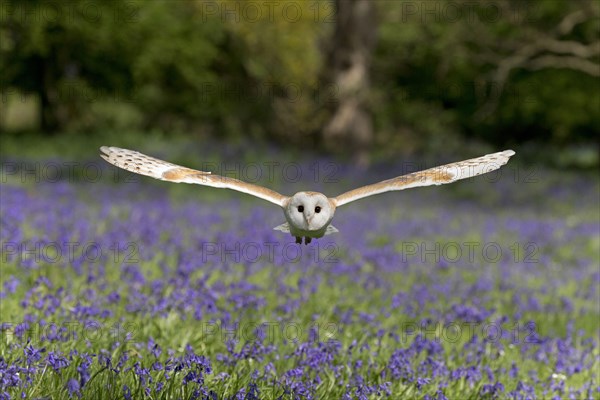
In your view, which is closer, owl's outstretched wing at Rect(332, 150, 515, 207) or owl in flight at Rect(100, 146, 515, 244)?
owl in flight at Rect(100, 146, 515, 244)

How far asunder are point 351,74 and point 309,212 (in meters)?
18.0

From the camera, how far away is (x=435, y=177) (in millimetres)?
3260

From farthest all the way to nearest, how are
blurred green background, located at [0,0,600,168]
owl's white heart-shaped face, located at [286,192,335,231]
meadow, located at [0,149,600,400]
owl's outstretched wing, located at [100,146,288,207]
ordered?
blurred green background, located at [0,0,600,168]
meadow, located at [0,149,600,400]
owl's outstretched wing, located at [100,146,288,207]
owl's white heart-shaped face, located at [286,192,335,231]

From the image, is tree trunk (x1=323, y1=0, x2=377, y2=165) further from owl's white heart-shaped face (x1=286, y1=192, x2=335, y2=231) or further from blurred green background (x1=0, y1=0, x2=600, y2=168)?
owl's white heart-shaped face (x1=286, y1=192, x2=335, y2=231)

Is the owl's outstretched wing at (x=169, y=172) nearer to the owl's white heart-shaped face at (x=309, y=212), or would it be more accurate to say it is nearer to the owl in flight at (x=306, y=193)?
the owl in flight at (x=306, y=193)

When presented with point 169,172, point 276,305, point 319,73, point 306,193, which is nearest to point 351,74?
point 319,73

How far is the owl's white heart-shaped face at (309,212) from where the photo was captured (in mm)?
2855

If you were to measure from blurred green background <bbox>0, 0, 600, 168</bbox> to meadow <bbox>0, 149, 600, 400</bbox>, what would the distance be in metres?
9.70

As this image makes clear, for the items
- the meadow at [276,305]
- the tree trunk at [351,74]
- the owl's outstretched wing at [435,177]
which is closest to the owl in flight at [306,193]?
the owl's outstretched wing at [435,177]

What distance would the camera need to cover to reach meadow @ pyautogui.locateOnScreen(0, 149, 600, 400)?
407 centimetres

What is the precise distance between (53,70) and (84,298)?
69.1 feet

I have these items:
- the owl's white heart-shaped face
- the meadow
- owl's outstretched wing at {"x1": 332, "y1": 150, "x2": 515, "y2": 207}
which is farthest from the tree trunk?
the owl's white heart-shaped face

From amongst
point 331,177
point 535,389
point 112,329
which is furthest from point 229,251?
point 331,177

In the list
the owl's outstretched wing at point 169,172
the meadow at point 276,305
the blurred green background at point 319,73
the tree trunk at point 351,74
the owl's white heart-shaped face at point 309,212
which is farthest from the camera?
the blurred green background at point 319,73
